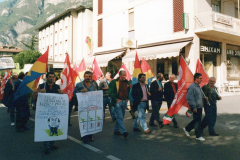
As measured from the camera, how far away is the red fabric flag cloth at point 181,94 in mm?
5988

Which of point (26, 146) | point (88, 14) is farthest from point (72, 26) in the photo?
point (26, 146)

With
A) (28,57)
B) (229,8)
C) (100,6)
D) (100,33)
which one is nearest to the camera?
(229,8)

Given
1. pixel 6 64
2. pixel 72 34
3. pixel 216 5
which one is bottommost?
pixel 6 64

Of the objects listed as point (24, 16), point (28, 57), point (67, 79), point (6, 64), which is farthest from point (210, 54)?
point (24, 16)

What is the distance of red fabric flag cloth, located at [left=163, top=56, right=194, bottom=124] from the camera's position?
5988mm

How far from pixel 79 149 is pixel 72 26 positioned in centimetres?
3188

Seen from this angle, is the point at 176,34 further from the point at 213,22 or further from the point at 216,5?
the point at 216,5

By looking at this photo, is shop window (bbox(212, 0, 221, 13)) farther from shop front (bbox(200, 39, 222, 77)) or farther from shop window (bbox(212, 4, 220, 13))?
shop front (bbox(200, 39, 222, 77))

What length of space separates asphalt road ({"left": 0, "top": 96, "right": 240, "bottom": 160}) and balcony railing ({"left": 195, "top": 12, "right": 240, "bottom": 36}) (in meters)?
9.71

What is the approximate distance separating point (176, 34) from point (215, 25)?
8.60ft

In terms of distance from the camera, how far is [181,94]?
19.9 feet

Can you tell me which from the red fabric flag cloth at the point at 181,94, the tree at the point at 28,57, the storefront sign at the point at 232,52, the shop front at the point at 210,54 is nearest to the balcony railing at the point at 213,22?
the shop front at the point at 210,54

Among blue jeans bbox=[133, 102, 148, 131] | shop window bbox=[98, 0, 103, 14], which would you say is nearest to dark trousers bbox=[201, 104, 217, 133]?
blue jeans bbox=[133, 102, 148, 131]

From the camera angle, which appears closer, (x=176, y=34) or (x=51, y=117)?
(x=51, y=117)
